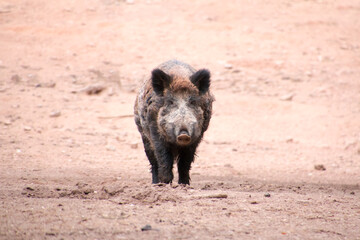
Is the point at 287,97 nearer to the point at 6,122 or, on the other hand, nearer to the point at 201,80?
the point at 6,122

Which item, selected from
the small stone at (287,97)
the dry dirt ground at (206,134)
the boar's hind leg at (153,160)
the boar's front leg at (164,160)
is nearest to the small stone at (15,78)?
the dry dirt ground at (206,134)

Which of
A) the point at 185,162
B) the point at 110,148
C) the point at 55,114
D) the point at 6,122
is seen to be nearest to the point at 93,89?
the point at 55,114

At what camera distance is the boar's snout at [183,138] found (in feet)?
22.8

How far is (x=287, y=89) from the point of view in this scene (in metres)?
16.4

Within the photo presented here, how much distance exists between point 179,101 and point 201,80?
1.68 feet

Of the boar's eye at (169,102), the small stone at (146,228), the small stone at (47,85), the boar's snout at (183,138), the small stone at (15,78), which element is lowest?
the small stone at (47,85)

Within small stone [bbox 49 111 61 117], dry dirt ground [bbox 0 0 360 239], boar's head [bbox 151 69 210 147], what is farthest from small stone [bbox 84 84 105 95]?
boar's head [bbox 151 69 210 147]

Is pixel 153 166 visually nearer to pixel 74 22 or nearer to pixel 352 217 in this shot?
pixel 352 217

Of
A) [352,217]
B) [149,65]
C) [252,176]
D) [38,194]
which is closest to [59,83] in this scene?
[149,65]

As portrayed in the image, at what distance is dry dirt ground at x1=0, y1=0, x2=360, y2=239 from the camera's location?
5754 mm

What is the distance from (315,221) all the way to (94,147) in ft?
22.3

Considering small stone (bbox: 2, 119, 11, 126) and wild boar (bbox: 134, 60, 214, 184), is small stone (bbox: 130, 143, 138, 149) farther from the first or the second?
wild boar (bbox: 134, 60, 214, 184)

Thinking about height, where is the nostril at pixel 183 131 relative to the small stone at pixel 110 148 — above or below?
above

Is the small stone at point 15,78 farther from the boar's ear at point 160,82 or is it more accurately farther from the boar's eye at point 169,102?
the boar's eye at point 169,102
